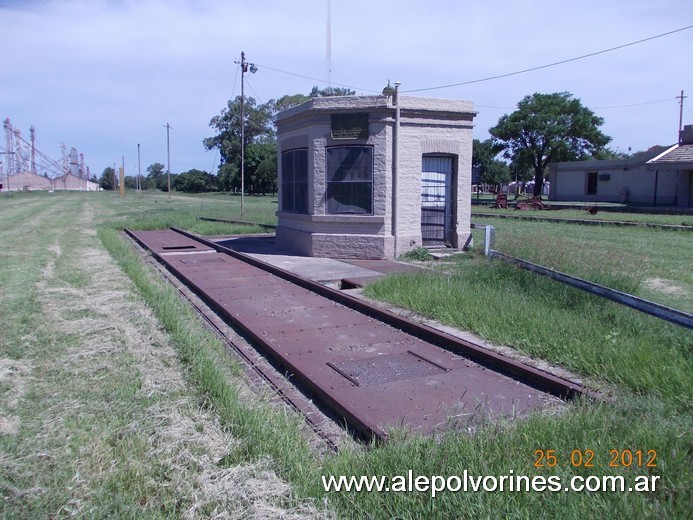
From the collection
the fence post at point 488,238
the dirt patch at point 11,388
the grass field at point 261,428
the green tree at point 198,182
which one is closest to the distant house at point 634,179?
the fence post at point 488,238

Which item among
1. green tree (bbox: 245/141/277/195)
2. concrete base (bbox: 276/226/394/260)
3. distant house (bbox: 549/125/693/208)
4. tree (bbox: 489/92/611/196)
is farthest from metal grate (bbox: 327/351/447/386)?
green tree (bbox: 245/141/277/195)

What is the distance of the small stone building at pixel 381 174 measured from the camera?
1492 centimetres

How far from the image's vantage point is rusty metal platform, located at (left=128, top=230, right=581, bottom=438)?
205 inches

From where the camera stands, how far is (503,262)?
10453 millimetres

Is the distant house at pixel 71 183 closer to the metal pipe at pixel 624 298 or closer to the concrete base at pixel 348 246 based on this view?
the concrete base at pixel 348 246

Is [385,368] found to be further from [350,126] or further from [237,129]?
[237,129]

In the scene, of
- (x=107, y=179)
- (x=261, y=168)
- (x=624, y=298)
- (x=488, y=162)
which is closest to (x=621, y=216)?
(x=624, y=298)

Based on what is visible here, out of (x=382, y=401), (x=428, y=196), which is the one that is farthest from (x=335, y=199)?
(x=382, y=401)

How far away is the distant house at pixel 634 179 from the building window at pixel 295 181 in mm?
35088

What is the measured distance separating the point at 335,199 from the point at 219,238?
23.3 feet

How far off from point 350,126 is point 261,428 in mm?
11339

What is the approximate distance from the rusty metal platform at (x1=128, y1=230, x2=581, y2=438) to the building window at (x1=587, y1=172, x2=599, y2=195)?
52.8m

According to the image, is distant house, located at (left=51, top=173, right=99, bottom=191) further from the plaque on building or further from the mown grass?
the plaque on building

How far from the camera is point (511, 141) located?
61250 mm
